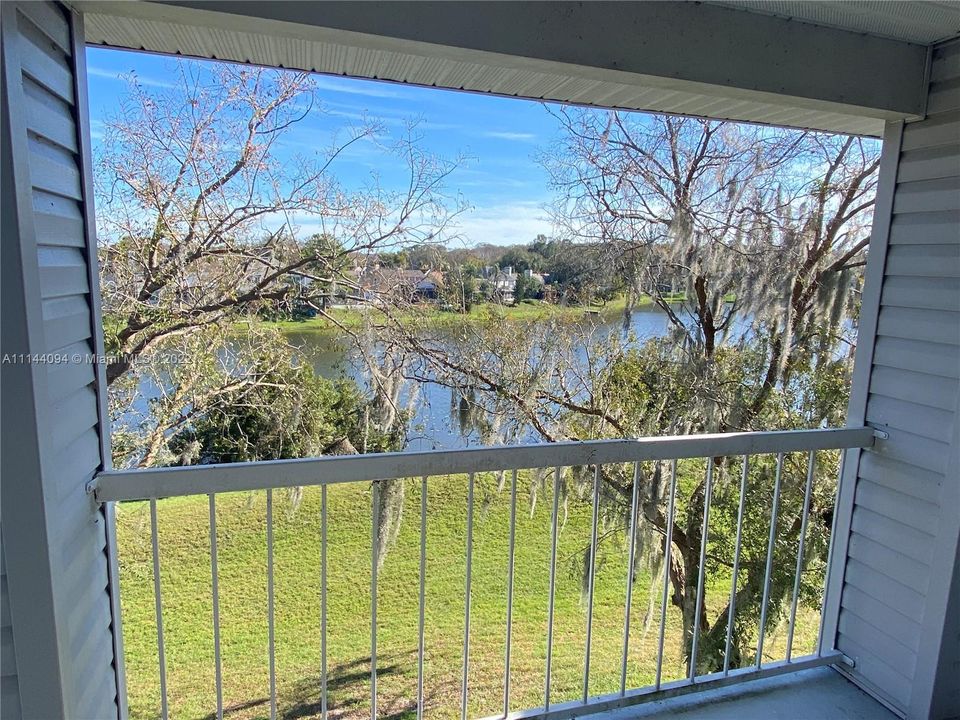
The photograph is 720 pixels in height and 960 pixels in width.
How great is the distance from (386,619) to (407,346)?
72.8 inches

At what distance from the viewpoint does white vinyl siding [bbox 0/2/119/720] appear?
1170 mm

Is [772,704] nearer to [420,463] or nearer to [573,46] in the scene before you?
[420,463]

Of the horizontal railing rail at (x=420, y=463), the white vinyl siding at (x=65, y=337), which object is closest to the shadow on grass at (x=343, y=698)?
the white vinyl siding at (x=65, y=337)

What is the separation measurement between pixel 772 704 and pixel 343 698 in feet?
8.59

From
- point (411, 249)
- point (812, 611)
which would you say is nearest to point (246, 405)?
point (411, 249)

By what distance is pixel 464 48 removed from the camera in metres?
1.46

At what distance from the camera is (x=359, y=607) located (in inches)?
142

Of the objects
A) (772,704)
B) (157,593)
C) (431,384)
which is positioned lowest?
(772,704)

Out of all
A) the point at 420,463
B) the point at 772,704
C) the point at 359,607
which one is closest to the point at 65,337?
the point at 420,463

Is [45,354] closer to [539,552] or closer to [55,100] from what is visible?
[55,100]

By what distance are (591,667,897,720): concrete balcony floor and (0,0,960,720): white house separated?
0.03ft

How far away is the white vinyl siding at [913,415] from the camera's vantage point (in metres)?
1.88

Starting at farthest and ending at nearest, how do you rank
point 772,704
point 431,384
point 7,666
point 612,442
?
point 431,384
point 772,704
point 612,442
point 7,666

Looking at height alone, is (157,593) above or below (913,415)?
below
